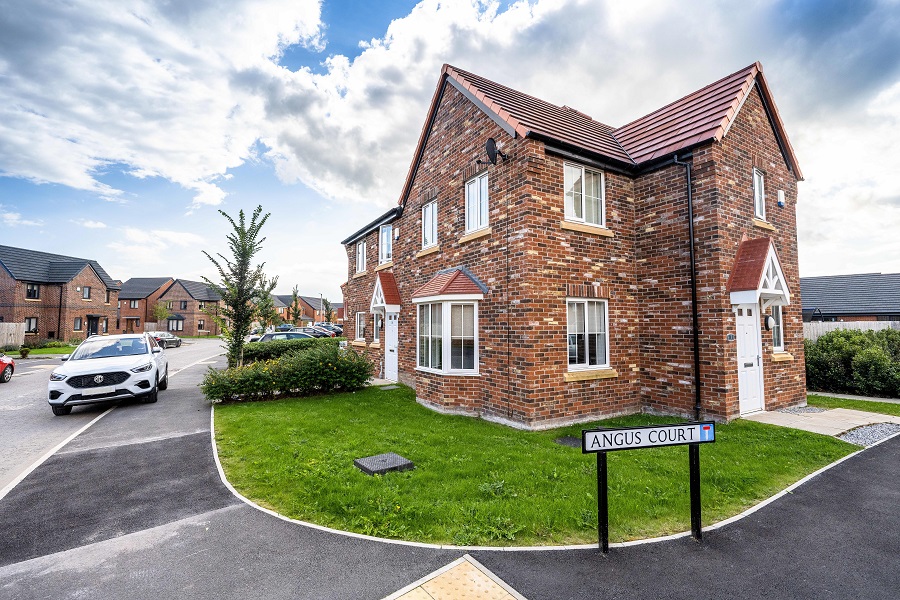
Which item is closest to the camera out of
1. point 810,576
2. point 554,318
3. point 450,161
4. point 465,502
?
point 810,576

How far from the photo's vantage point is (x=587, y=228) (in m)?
9.35

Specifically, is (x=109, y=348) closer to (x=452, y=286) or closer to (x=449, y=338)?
(x=449, y=338)

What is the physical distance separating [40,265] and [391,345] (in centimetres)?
4333

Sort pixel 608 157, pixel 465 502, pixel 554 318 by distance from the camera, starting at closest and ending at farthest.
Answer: pixel 465 502 < pixel 554 318 < pixel 608 157

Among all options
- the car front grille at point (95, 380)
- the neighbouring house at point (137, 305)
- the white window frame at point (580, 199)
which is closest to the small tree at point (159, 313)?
the neighbouring house at point (137, 305)

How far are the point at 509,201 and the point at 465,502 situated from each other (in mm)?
6366

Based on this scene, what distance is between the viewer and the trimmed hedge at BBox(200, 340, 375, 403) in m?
11.2

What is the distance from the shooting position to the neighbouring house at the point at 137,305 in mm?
55125

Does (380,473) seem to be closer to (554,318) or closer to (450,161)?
(554,318)

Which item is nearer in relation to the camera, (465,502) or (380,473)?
(465,502)

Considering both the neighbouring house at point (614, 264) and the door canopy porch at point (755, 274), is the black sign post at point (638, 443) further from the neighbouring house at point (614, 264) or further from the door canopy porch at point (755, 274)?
the door canopy porch at point (755, 274)

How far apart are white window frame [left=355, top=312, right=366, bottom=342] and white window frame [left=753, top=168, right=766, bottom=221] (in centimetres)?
1433

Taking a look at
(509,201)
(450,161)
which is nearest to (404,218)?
(450,161)

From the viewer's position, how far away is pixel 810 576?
360 cm
